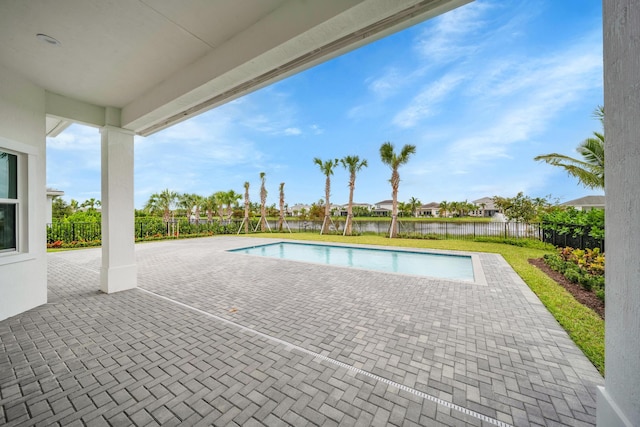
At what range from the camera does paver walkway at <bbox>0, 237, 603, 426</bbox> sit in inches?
72.2

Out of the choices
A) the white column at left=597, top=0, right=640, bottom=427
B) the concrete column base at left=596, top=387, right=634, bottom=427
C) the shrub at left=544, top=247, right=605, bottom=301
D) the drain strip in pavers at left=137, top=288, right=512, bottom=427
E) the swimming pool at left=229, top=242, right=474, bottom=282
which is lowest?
the swimming pool at left=229, top=242, right=474, bottom=282

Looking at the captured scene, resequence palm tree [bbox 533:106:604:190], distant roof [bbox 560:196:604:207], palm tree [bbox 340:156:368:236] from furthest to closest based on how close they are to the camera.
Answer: distant roof [bbox 560:196:604:207], palm tree [bbox 340:156:368:236], palm tree [bbox 533:106:604:190]

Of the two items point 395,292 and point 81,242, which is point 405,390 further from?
point 81,242

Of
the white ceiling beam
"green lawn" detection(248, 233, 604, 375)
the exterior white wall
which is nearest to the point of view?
the white ceiling beam

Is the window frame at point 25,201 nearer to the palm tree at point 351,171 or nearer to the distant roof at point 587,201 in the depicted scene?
the palm tree at point 351,171

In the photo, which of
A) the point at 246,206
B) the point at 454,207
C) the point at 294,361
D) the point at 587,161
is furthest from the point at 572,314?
the point at 454,207

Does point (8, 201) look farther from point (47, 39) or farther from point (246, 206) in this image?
point (246, 206)

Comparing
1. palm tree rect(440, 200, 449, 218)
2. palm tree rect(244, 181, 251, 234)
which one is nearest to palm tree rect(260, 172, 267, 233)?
palm tree rect(244, 181, 251, 234)

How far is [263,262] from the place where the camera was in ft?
24.7

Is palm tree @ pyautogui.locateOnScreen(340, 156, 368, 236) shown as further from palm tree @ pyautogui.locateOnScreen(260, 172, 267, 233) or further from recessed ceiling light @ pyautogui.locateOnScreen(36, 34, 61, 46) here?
recessed ceiling light @ pyautogui.locateOnScreen(36, 34, 61, 46)

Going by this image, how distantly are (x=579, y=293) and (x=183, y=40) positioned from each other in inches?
306

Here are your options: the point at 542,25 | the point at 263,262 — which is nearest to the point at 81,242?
the point at 263,262

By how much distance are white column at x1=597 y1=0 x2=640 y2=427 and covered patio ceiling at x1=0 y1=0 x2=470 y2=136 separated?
58.3 inches

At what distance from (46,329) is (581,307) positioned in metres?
8.05
